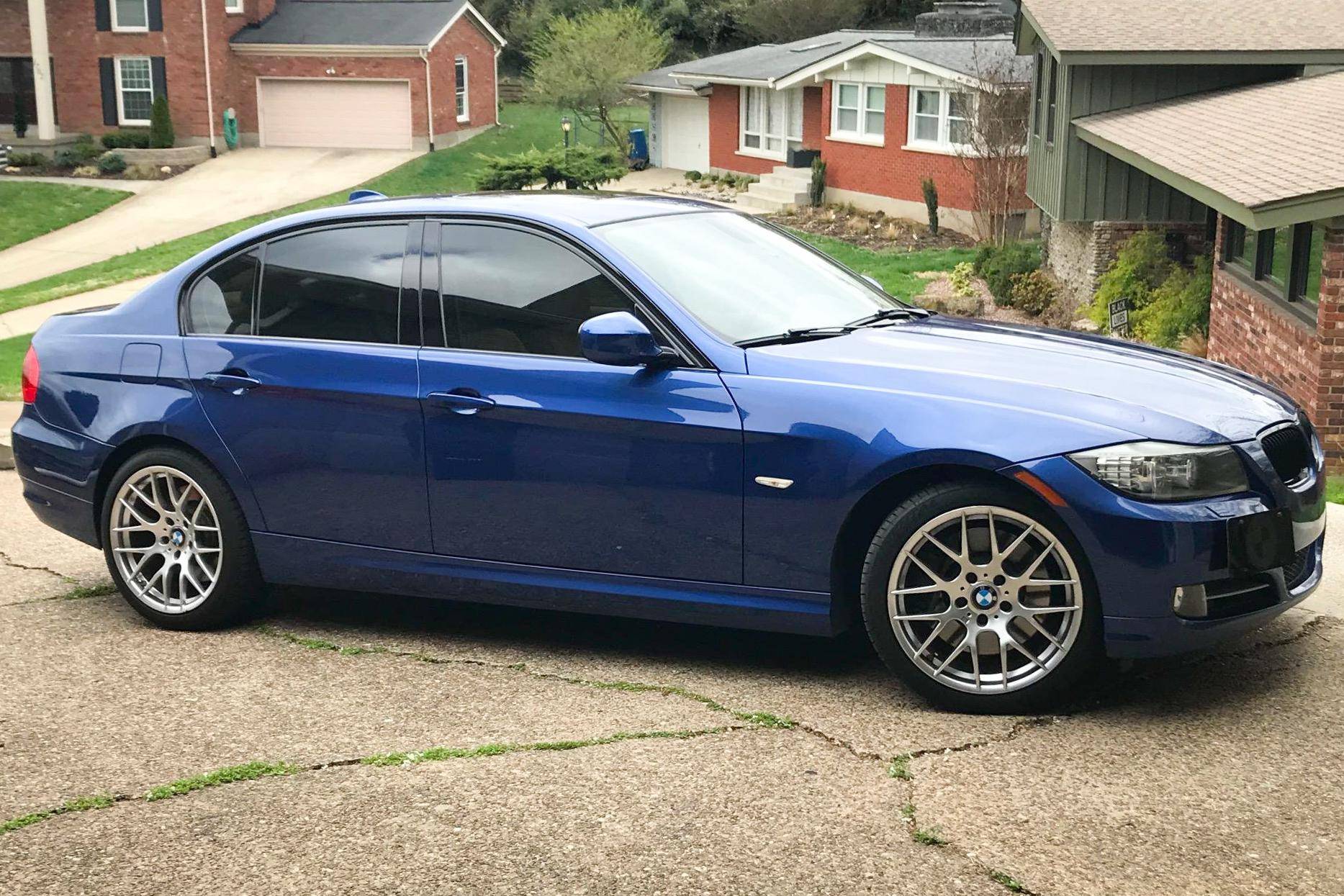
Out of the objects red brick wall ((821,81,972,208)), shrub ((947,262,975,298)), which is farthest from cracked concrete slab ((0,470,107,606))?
red brick wall ((821,81,972,208))

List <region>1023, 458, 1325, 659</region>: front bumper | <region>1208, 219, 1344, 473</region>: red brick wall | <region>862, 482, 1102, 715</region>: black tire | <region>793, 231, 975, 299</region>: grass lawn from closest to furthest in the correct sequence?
1. <region>1023, 458, 1325, 659</region>: front bumper
2. <region>862, 482, 1102, 715</region>: black tire
3. <region>1208, 219, 1344, 473</region>: red brick wall
4. <region>793, 231, 975, 299</region>: grass lawn

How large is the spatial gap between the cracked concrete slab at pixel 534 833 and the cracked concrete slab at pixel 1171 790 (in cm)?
22

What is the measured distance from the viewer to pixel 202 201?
40.9 meters

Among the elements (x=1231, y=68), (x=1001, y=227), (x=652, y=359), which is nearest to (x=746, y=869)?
(x=652, y=359)

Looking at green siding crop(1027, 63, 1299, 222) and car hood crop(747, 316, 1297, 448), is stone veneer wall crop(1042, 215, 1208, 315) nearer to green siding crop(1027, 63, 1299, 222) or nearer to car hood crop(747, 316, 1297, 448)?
green siding crop(1027, 63, 1299, 222)

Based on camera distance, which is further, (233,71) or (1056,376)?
(233,71)

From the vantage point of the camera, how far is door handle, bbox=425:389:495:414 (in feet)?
18.5

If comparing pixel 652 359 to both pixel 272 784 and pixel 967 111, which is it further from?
pixel 967 111

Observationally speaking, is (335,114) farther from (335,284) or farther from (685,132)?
(335,284)

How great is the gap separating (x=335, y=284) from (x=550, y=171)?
30610 mm

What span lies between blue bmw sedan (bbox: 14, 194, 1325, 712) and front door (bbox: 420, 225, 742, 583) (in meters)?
0.01

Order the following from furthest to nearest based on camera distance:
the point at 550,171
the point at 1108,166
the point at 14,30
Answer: the point at 14,30 < the point at 550,171 < the point at 1108,166

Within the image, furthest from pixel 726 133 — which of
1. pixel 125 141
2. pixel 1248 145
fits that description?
pixel 1248 145

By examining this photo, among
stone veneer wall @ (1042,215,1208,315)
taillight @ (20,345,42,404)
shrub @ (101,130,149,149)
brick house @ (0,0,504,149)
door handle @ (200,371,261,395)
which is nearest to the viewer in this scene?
door handle @ (200,371,261,395)
